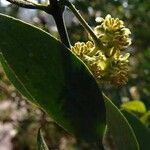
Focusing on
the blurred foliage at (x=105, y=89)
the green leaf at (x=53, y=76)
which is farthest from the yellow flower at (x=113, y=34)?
the blurred foliage at (x=105, y=89)

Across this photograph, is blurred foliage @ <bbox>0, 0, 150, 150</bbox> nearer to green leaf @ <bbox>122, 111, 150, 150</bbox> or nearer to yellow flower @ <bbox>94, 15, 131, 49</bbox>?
green leaf @ <bbox>122, 111, 150, 150</bbox>

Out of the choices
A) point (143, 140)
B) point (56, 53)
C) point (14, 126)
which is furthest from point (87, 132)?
point (14, 126)

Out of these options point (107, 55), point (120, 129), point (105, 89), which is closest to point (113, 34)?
point (107, 55)

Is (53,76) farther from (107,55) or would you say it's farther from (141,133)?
(141,133)

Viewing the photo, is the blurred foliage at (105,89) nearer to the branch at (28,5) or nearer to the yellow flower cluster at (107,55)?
the yellow flower cluster at (107,55)

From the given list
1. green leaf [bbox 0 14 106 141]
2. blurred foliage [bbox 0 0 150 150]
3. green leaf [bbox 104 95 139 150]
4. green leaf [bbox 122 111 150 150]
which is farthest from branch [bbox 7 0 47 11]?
blurred foliage [bbox 0 0 150 150]
